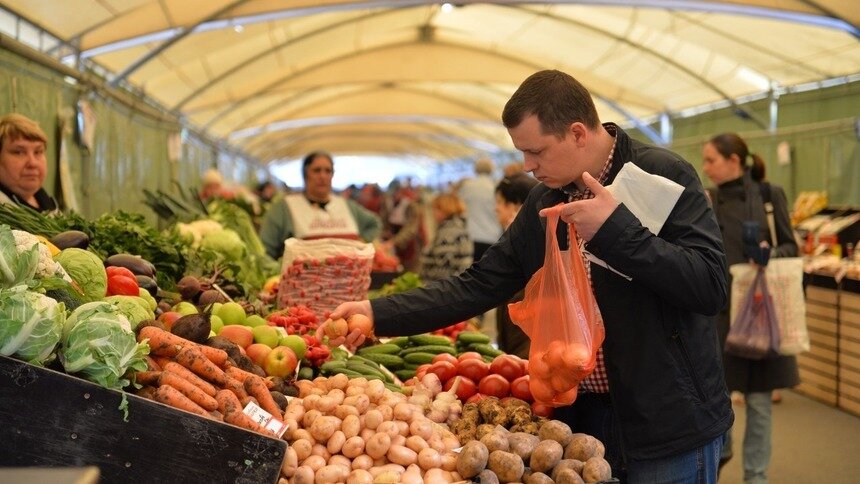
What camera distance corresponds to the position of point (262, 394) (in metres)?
2.82

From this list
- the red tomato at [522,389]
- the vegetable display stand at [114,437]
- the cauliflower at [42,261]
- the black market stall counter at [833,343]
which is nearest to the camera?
the vegetable display stand at [114,437]

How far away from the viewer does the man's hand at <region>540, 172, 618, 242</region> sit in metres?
2.38

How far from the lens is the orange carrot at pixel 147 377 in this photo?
2615 mm

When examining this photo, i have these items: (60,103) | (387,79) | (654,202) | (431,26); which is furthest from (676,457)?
(387,79)

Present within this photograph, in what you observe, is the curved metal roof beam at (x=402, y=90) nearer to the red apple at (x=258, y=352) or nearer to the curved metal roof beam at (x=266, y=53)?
the curved metal roof beam at (x=266, y=53)

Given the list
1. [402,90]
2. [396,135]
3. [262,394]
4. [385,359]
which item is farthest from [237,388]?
[396,135]

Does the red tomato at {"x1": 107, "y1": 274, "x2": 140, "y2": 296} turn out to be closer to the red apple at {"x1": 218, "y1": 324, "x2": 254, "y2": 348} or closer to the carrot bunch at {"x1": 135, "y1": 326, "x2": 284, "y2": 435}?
the red apple at {"x1": 218, "y1": 324, "x2": 254, "y2": 348}

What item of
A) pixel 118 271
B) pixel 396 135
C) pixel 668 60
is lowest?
pixel 118 271

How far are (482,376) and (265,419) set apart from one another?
1.05m

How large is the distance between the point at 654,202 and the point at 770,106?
11.8 meters

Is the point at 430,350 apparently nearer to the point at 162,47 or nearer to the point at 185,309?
the point at 185,309

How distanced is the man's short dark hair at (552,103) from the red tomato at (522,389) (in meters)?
1.11

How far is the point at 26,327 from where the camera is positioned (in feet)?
7.62

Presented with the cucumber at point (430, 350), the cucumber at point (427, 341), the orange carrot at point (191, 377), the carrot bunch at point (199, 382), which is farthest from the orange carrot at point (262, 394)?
the cucumber at point (427, 341)
